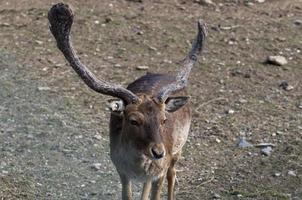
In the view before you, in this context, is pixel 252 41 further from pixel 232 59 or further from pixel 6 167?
pixel 6 167

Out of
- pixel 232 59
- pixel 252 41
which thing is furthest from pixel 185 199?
pixel 252 41

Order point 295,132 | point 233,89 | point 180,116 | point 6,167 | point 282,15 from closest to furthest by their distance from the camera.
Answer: point 180,116 → point 6,167 → point 295,132 → point 233,89 → point 282,15

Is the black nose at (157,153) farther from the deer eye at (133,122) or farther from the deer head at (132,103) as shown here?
the deer eye at (133,122)

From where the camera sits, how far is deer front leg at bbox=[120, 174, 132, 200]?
7.12 metres

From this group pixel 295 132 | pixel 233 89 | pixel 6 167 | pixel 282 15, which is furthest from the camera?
pixel 282 15

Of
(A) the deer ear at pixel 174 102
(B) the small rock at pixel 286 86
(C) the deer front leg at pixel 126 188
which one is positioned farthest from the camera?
(B) the small rock at pixel 286 86

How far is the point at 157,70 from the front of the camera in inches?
434

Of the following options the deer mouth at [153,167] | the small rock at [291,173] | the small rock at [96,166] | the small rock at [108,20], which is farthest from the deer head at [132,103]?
the small rock at [108,20]

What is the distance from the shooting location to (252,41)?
12141 mm

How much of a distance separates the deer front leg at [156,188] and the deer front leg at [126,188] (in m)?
0.22

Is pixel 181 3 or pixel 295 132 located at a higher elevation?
pixel 295 132

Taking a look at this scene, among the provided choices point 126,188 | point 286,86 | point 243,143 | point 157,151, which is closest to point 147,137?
point 157,151

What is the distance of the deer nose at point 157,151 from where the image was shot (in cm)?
632

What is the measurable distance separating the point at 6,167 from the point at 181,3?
6089 mm
